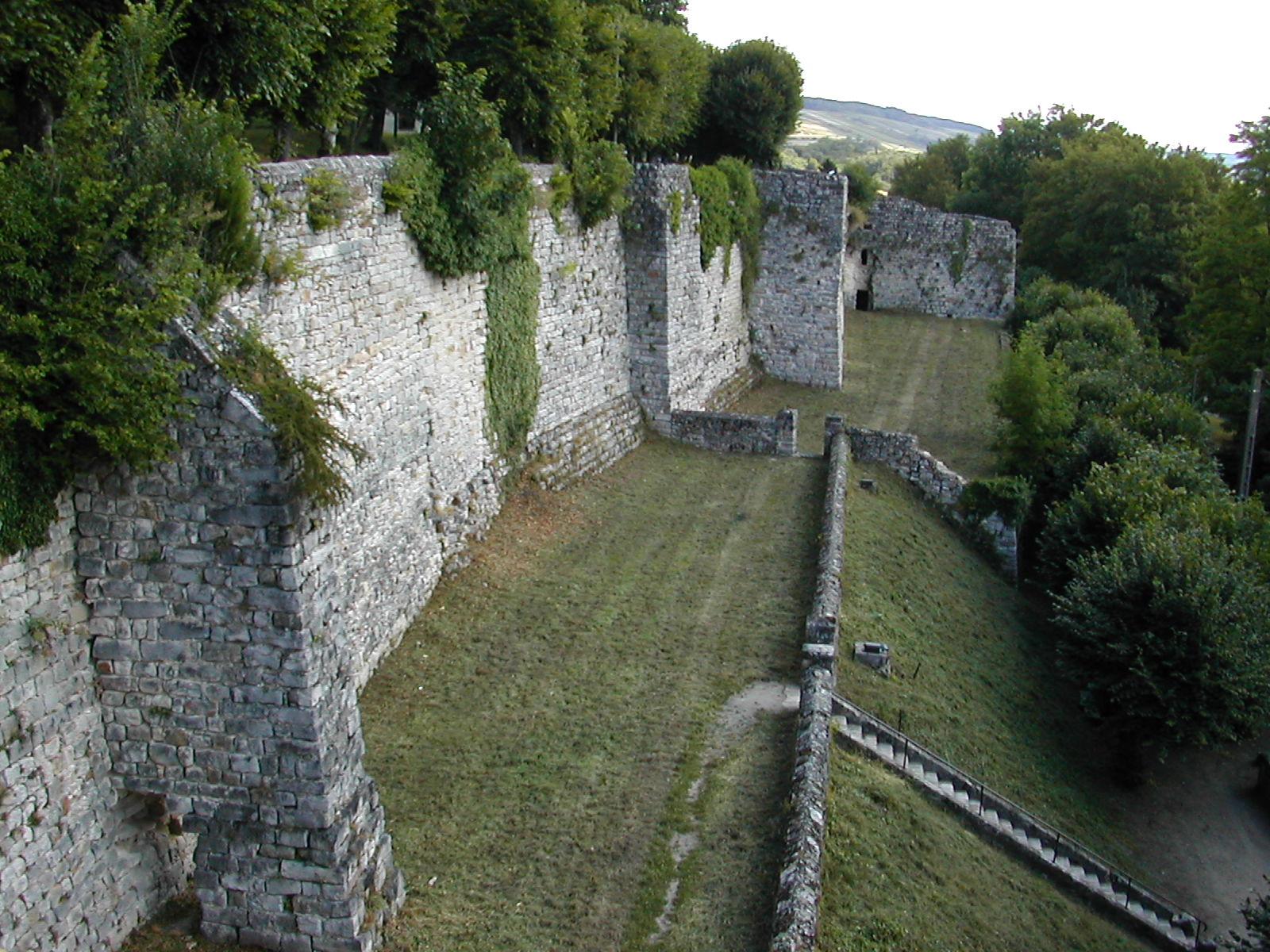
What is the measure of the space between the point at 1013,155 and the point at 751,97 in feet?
68.4

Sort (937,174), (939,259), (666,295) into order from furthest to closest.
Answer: (937,174)
(939,259)
(666,295)

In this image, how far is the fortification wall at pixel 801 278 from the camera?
2686 cm

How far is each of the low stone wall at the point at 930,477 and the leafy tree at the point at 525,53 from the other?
8.22 meters

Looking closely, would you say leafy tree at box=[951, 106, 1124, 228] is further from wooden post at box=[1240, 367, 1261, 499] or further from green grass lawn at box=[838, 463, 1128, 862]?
green grass lawn at box=[838, 463, 1128, 862]

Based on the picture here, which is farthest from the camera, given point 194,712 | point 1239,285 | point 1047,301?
point 1047,301

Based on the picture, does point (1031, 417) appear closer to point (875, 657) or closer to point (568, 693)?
point (875, 657)

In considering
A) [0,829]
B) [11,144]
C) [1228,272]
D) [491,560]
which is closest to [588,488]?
[491,560]

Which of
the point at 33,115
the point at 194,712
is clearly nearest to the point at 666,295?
the point at 33,115

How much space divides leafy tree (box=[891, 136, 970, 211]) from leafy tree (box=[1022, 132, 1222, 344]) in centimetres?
951

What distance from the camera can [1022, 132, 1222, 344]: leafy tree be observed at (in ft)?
130

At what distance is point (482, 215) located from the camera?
46.5 feet

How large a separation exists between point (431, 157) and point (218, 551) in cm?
775

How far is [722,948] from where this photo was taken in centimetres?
816

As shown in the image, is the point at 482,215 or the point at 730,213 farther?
the point at 730,213
